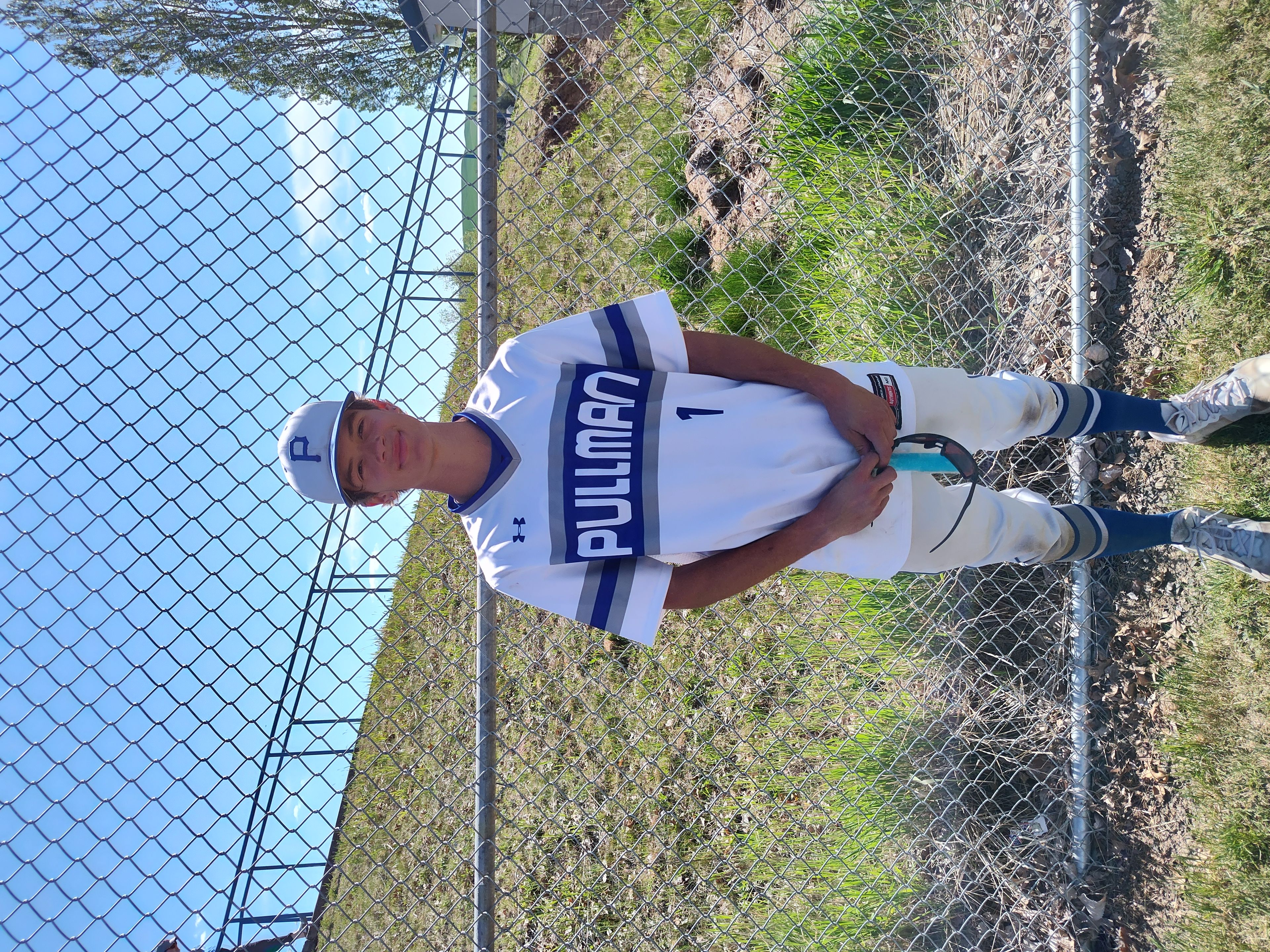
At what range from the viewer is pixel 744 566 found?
1993 millimetres

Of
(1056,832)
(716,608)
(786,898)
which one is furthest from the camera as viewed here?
(716,608)

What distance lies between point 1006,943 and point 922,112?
10.6 feet

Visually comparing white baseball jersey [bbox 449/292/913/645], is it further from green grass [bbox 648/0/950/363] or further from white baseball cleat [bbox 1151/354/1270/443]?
green grass [bbox 648/0/950/363]

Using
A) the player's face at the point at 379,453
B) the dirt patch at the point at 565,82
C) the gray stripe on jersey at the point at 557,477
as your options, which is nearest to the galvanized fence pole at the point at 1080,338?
the gray stripe on jersey at the point at 557,477

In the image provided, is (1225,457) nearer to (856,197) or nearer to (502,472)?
(856,197)

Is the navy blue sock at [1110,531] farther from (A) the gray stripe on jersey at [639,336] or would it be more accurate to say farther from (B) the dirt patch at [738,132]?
(B) the dirt patch at [738,132]

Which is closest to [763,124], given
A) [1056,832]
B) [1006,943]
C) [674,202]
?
[674,202]

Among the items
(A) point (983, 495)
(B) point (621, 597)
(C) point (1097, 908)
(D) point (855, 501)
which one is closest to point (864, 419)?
(D) point (855, 501)

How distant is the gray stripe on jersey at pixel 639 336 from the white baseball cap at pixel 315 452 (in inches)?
28.2

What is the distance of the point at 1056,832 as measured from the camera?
2.71 metres

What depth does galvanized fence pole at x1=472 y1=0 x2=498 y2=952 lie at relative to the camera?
2410 millimetres

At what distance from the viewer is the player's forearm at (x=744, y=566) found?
6.46ft

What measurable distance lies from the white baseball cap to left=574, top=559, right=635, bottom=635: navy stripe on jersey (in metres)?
0.60

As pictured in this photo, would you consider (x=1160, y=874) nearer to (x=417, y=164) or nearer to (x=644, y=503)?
(x=644, y=503)
